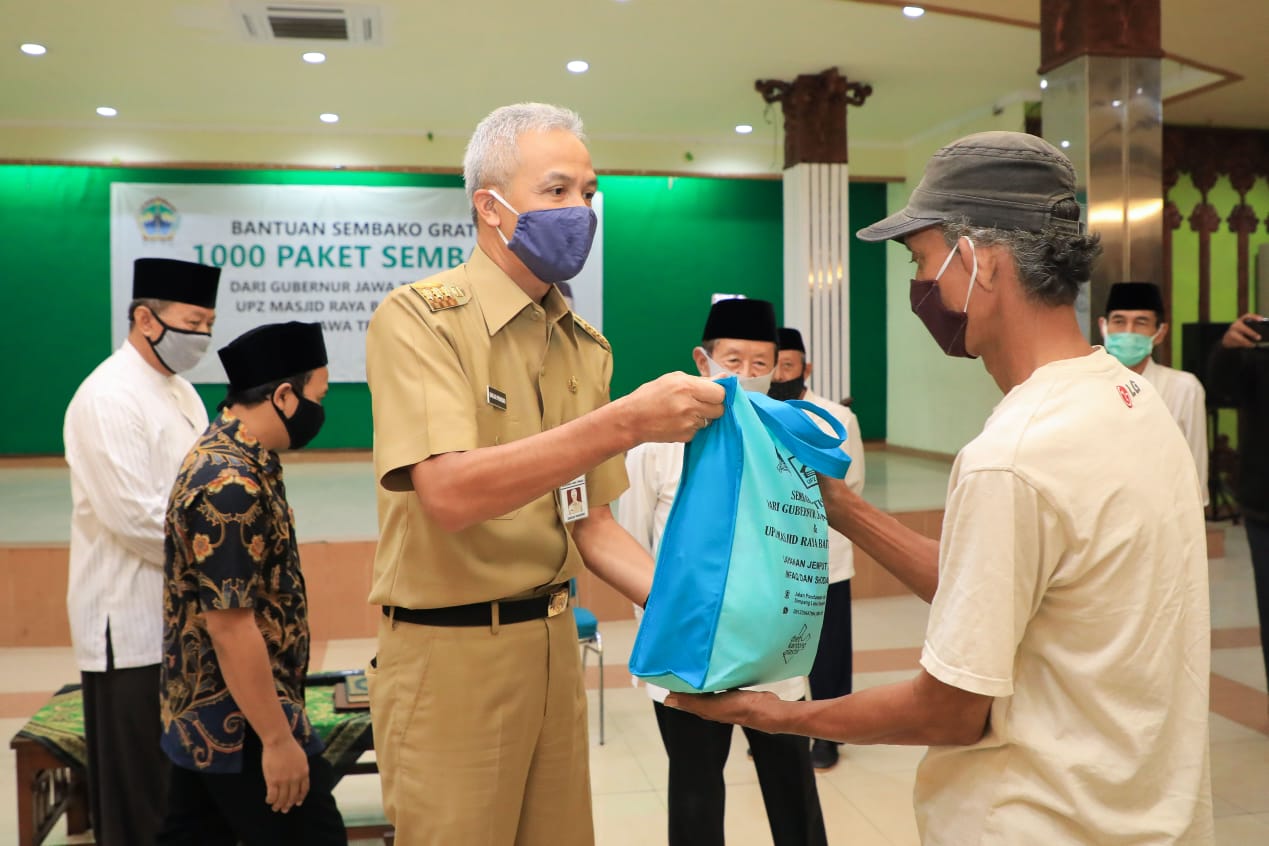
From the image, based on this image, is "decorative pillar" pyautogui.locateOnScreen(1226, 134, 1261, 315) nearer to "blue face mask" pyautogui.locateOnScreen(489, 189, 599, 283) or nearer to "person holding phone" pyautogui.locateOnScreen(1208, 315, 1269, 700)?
"person holding phone" pyautogui.locateOnScreen(1208, 315, 1269, 700)

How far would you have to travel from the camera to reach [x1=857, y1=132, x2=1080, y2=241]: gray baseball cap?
4.17 ft

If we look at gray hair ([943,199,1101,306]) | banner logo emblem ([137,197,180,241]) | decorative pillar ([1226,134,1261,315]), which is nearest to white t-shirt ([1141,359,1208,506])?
gray hair ([943,199,1101,306])

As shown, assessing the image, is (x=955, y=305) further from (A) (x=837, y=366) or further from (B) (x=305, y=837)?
(A) (x=837, y=366)

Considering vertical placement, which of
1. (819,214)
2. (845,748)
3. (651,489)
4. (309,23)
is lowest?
(845,748)

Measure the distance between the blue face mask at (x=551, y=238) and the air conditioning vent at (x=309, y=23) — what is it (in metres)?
6.63

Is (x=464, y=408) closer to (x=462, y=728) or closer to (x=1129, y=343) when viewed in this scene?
(x=462, y=728)

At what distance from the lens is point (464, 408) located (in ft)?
4.95

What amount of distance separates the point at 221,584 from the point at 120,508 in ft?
3.32

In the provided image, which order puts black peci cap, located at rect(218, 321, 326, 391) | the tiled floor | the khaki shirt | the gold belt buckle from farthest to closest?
the tiled floor
black peci cap, located at rect(218, 321, 326, 391)
the gold belt buckle
the khaki shirt

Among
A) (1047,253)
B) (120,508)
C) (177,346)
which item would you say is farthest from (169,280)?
(1047,253)

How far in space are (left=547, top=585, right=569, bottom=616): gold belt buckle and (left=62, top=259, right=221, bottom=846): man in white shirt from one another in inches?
64.1

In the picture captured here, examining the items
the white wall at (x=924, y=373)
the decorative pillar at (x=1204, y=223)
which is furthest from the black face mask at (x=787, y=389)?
the decorative pillar at (x=1204, y=223)

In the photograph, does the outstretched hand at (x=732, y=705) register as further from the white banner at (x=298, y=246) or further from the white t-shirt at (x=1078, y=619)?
the white banner at (x=298, y=246)

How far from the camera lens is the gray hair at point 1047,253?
4.16ft
